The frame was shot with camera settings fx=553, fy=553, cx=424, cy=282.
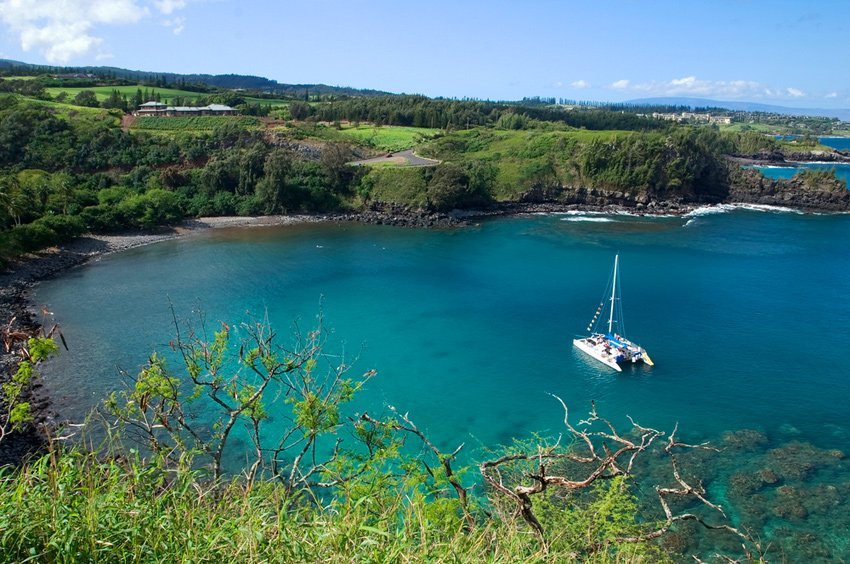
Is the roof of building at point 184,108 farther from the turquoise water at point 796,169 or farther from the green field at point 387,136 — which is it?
the turquoise water at point 796,169

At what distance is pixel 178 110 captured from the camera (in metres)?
83.4

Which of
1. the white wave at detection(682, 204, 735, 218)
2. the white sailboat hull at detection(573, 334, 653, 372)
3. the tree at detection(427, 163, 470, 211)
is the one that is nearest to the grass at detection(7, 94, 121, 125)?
the tree at detection(427, 163, 470, 211)

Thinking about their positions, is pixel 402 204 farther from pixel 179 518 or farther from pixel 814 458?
pixel 179 518

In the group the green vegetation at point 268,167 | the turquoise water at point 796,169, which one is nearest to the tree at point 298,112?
the green vegetation at point 268,167

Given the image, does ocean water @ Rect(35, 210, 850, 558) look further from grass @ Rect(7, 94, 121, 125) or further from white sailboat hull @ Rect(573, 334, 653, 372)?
grass @ Rect(7, 94, 121, 125)

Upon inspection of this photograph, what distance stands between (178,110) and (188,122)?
433cm

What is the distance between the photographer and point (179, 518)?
18.9 feet

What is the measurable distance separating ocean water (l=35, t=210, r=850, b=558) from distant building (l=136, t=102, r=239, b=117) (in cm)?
3720

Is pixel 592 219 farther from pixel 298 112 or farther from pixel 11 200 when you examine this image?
pixel 11 200

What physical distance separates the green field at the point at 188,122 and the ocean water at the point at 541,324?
30009 mm

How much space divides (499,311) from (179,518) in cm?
3227

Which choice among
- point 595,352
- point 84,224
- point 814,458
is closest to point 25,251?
point 84,224

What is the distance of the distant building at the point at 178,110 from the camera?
273ft

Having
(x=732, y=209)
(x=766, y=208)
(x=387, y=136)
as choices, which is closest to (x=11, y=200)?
(x=387, y=136)
